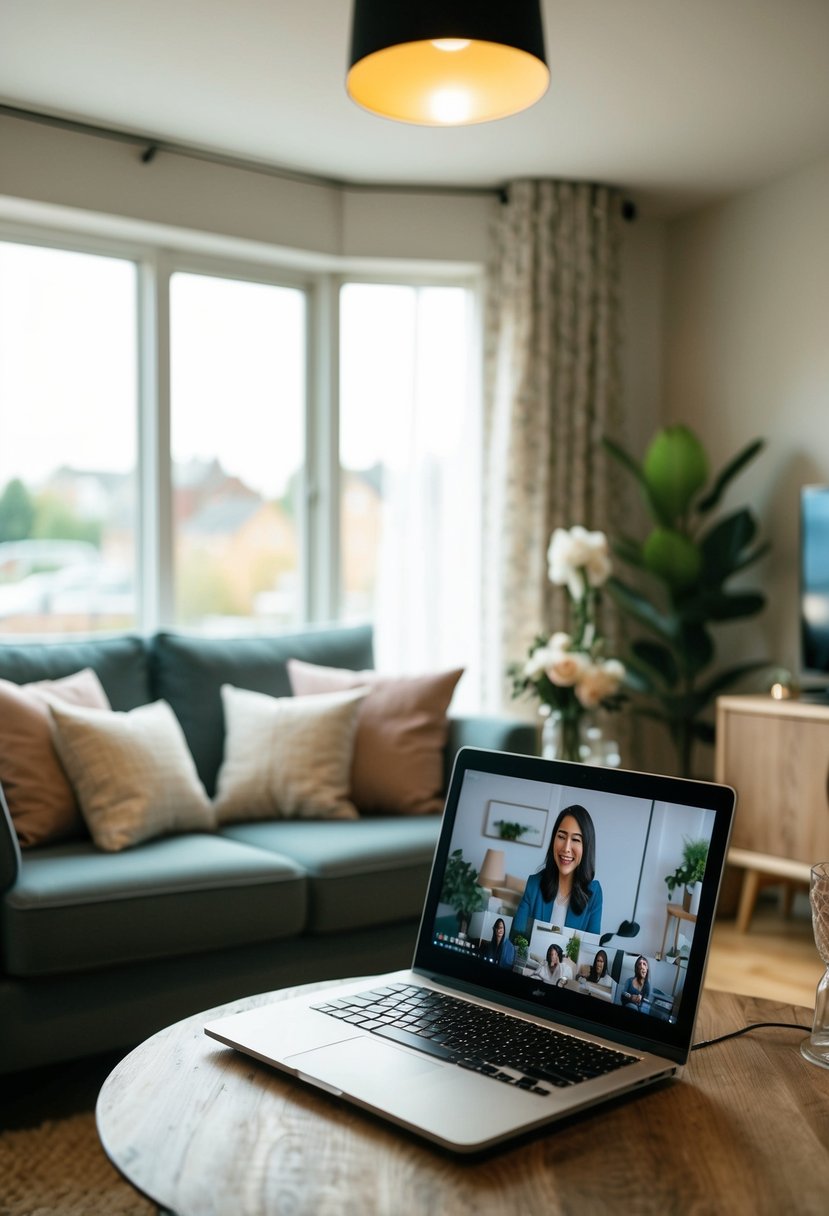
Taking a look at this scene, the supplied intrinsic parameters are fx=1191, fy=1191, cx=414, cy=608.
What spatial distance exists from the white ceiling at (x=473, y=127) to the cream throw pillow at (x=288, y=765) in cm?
171

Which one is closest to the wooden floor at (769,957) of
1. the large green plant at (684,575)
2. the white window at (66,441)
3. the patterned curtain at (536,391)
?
the large green plant at (684,575)

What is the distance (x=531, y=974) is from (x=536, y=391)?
312 centimetres

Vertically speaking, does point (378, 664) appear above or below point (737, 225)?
below

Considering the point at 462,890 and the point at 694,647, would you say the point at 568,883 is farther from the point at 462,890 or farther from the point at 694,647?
the point at 694,647

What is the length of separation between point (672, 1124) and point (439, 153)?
3.34 m

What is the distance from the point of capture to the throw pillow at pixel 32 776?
9.04 ft

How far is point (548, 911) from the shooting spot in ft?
4.31

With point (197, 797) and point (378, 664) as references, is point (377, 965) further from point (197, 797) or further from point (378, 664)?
point (378, 664)

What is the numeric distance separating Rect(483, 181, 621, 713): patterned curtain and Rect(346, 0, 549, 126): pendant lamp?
Answer: 2.23m

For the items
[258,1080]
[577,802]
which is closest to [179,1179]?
[258,1080]

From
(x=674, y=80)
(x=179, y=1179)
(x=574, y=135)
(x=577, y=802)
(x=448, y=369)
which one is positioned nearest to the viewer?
(x=179, y=1179)

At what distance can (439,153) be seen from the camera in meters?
3.81

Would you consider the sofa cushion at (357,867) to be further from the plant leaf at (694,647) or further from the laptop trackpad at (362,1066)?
the laptop trackpad at (362,1066)

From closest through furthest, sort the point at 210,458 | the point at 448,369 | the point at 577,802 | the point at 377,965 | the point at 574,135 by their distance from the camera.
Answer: the point at 577,802, the point at 377,965, the point at 574,135, the point at 210,458, the point at 448,369
